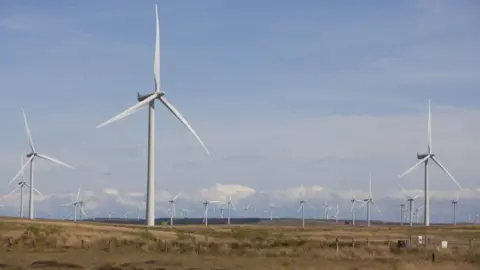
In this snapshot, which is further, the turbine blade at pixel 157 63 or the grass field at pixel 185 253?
the turbine blade at pixel 157 63

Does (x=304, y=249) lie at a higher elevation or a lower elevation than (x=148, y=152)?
lower

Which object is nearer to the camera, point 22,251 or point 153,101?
point 22,251

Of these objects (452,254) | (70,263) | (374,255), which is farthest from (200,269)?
(452,254)

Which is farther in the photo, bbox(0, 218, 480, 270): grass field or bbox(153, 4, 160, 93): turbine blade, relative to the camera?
bbox(153, 4, 160, 93): turbine blade

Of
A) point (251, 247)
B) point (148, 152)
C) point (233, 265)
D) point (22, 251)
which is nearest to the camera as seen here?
point (233, 265)

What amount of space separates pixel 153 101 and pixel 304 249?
40.9m

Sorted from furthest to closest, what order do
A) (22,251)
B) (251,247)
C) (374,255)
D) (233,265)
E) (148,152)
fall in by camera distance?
(148,152) → (251,247) → (22,251) → (374,255) → (233,265)

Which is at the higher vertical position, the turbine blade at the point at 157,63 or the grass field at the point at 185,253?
the turbine blade at the point at 157,63

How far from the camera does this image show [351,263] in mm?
51469

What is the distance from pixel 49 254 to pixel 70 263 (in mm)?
9985

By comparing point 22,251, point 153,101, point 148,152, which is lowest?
point 22,251

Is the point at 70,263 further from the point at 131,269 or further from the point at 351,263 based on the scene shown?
the point at 351,263

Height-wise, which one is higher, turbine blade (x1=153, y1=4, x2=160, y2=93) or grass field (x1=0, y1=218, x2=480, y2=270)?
turbine blade (x1=153, y1=4, x2=160, y2=93)

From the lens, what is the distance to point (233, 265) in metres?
50.3
